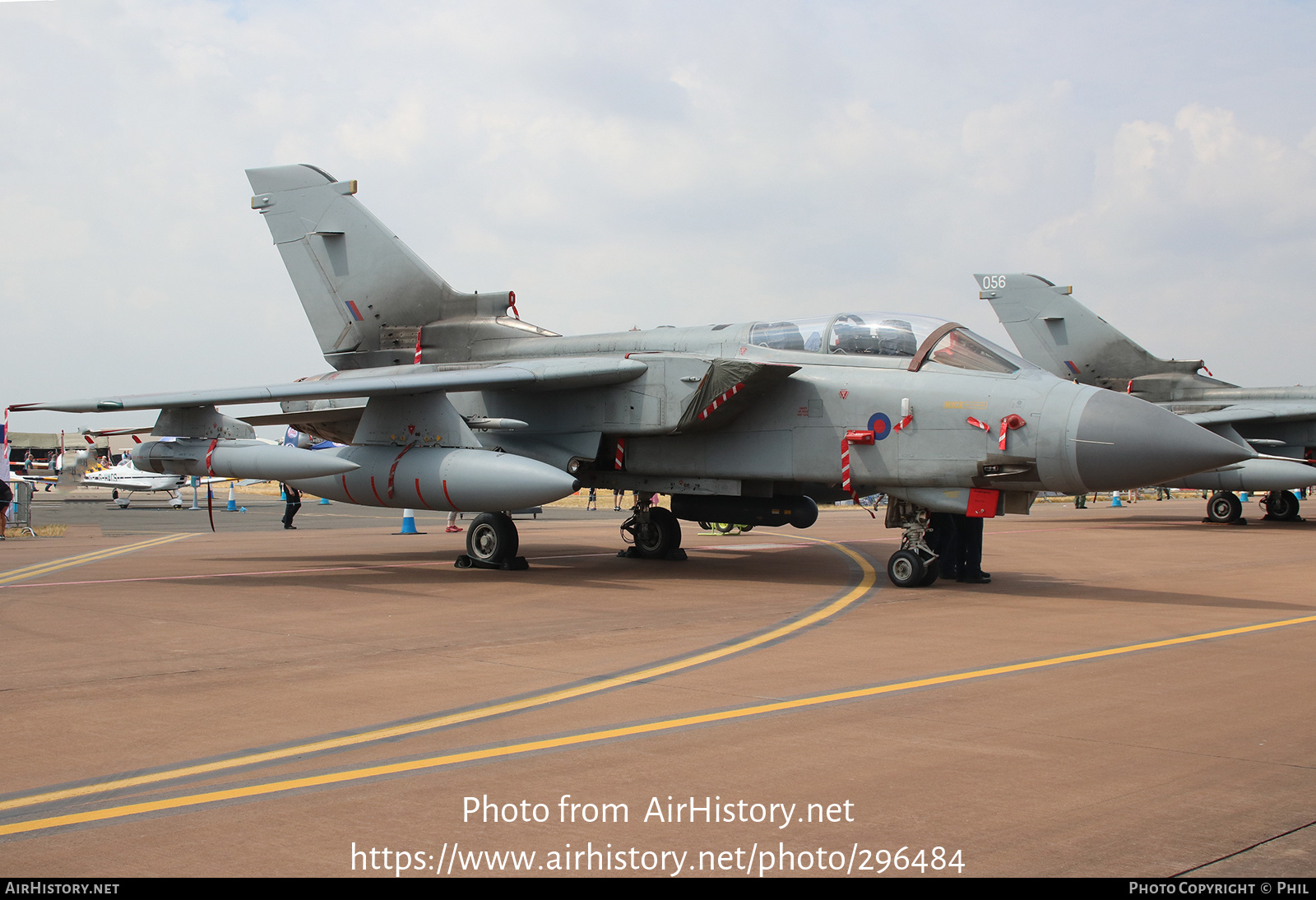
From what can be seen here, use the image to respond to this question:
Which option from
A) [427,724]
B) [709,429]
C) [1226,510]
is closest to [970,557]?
[709,429]

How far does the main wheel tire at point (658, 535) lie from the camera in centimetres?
1473

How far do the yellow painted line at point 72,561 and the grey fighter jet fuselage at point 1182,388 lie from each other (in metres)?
20.2

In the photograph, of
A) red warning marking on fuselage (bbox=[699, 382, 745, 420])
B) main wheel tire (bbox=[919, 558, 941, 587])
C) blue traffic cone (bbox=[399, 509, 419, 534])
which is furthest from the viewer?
blue traffic cone (bbox=[399, 509, 419, 534])

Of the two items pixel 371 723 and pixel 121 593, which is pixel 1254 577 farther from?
pixel 121 593

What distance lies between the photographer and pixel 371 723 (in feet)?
16.6

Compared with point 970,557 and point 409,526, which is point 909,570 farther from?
point 409,526

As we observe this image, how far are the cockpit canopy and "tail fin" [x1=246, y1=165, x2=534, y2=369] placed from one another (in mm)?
4845

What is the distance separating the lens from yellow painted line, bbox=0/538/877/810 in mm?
3971

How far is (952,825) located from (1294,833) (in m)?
1.12

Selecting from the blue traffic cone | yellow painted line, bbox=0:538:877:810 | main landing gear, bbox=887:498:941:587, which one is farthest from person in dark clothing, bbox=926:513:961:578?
the blue traffic cone

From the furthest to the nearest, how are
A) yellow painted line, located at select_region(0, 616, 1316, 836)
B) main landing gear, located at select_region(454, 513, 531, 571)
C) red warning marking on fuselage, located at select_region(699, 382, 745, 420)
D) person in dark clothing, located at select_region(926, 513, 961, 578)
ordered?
main landing gear, located at select_region(454, 513, 531, 571) → person in dark clothing, located at select_region(926, 513, 961, 578) → red warning marking on fuselage, located at select_region(699, 382, 745, 420) → yellow painted line, located at select_region(0, 616, 1316, 836)

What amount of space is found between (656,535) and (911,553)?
4.50m

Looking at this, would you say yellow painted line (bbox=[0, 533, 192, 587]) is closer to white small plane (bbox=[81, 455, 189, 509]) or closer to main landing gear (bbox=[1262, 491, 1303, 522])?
white small plane (bbox=[81, 455, 189, 509])

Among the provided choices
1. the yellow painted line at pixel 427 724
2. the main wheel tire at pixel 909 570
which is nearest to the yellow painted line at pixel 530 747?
the yellow painted line at pixel 427 724
